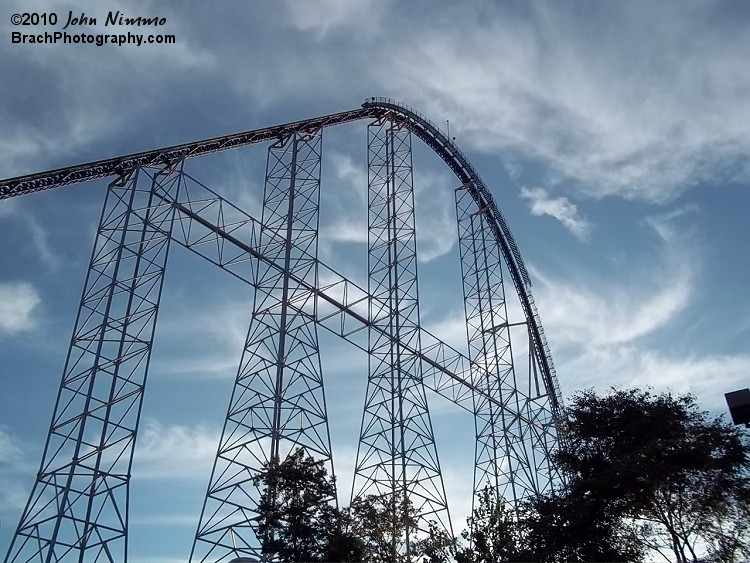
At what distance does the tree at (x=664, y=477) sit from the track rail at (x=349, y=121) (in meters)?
13.2

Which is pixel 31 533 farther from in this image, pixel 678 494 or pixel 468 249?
pixel 468 249

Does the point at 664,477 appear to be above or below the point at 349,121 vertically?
below

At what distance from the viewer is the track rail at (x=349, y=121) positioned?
17.6 meters

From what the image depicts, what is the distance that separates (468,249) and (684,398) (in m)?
13.5

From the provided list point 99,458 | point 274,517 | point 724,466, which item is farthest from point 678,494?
point 99,458

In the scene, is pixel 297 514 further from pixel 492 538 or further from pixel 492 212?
pixel 492 212

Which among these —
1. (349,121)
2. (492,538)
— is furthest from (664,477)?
(349,121)

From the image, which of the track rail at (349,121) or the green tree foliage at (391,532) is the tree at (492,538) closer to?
the green tree foliage at (391,532)

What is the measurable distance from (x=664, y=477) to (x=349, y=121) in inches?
627

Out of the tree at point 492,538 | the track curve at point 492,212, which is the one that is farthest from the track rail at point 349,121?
the tree at point 492,538

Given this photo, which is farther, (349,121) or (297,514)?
(349,121)

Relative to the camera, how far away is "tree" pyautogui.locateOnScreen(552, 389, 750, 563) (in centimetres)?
→ 1388

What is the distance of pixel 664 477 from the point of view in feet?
45.8

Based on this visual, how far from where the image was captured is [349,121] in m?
24.4
